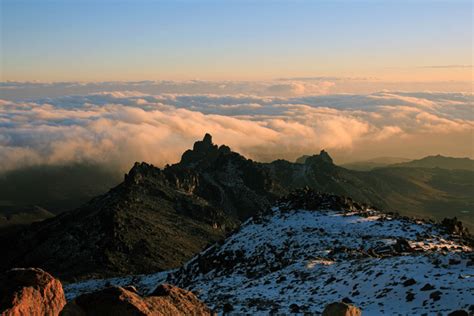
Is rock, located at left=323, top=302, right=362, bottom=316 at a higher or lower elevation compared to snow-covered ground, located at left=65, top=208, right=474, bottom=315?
higher

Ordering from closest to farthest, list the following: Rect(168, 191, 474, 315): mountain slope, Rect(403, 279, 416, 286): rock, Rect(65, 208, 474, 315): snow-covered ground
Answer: Rect(65, 208, 474, 315): snow-covered ground, Rect(168, 191, 474, 315): mountain slope, Rect(403, 279, 416, 286): rock

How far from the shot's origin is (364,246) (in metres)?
50.4

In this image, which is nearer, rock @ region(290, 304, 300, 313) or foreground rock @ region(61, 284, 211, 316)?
foreground rock @ region(61, 284, 211, 316)

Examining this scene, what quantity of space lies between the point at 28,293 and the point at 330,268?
26.2 m

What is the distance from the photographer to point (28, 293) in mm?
19562

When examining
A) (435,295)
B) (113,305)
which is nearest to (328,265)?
(435,295)

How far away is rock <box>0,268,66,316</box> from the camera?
739 inches

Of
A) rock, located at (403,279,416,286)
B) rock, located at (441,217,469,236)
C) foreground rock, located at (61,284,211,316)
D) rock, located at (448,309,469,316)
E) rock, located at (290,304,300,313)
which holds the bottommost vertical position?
rock, located at (441,217,469,236)

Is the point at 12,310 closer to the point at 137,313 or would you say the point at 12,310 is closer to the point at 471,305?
the point at 137,313

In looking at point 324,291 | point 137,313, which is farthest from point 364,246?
point 137,313

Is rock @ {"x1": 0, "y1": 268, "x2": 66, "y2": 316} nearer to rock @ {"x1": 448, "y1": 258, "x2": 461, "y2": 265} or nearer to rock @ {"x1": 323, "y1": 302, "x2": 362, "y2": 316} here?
rock @ {"x1": 323, "y1": 302, "x2": 362, "y2": 316}

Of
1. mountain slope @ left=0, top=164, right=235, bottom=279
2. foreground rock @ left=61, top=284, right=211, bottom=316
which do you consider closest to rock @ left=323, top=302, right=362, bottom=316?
foreground rock @ left=61, top=284, right=211, bottom=316

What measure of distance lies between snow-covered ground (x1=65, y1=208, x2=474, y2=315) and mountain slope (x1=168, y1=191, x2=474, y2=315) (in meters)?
0.08

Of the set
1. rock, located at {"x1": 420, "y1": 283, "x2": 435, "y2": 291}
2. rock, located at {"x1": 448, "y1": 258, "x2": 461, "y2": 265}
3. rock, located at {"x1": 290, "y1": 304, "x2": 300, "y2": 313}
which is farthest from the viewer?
rock, located at {"x1": 448, "y1": 258, "x2": 461, "y2": 265}
